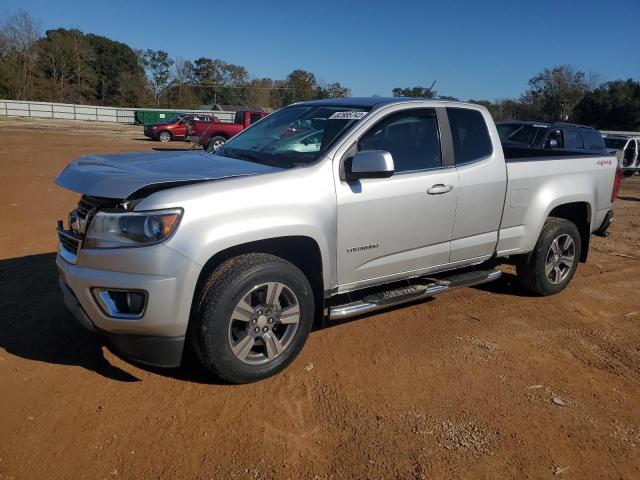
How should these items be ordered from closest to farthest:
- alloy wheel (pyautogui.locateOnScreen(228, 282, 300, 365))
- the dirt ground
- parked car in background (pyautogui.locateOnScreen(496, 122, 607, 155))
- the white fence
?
1. the dirt ground
2. alloy wheel (pyautogui.locateOnScreen(228, 282, 300, 365))
3. parked car in background (pyautogui.locateOnScreen(496, 122, 607, 155))
4. the white fence

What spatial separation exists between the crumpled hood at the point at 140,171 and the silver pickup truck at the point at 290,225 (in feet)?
0.05

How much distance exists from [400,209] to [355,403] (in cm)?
146

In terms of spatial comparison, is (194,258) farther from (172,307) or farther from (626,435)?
(626,435)

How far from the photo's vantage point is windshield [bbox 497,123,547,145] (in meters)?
11.2

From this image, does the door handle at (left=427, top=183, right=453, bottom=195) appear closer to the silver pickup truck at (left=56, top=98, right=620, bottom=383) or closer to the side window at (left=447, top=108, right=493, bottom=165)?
the silver pickup truck at (left=56, top=98, right=620, bottom=383)

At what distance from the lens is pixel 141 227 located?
2920mm

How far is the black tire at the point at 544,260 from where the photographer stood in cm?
508

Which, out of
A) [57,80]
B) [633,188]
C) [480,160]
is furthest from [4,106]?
[480,160]

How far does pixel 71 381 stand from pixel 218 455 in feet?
4.17

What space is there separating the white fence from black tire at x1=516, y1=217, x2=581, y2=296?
47459mm

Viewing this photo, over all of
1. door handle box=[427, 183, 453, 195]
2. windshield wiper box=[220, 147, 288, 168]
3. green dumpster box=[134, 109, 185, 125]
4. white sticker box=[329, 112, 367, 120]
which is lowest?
door handle box=[427, 183, 453, 195]

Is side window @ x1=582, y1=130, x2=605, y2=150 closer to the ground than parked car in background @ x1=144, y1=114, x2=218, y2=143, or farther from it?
farther from it

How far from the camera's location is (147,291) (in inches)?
115

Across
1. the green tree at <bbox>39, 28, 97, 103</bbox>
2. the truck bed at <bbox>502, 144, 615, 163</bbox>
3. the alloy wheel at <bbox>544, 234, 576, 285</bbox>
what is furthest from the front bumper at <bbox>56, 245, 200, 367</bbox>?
the green tree at <bbox>39, 28, 97, 103</bbox>
